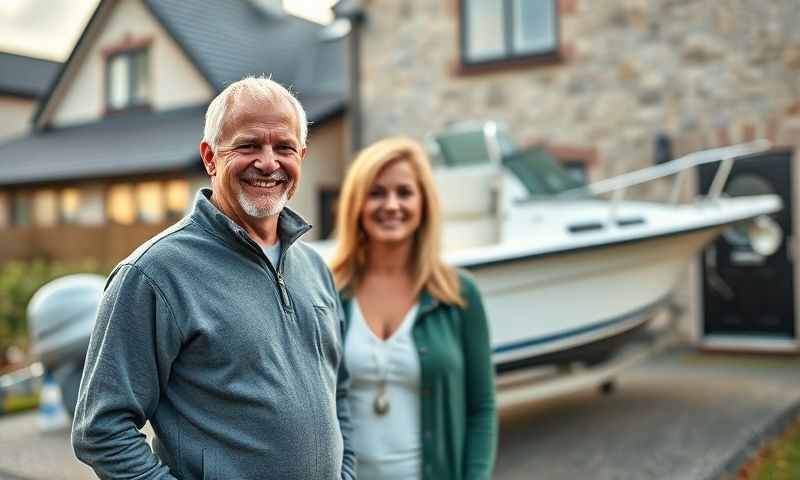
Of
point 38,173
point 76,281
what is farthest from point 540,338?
point 38,173

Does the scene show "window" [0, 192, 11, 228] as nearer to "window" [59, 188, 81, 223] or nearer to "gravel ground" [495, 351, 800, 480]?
"window" [59, 188, 81, 223]

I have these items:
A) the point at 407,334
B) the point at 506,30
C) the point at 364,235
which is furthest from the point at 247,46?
the point at 407,334

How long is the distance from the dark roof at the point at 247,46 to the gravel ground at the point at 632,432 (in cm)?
726

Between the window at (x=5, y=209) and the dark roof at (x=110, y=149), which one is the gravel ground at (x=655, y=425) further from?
the window at (x=5, y=209)

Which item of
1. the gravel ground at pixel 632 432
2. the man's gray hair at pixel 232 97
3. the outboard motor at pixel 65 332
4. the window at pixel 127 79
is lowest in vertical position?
the gravel ground at pixel 632 432

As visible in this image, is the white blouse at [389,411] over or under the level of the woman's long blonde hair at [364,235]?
under

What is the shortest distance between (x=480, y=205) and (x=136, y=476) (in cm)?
414

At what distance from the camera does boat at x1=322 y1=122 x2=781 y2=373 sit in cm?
464

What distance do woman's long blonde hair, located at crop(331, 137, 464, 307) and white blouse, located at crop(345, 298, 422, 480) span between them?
0.66 feet

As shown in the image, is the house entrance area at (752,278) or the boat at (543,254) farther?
the house entrance area at (752,278)

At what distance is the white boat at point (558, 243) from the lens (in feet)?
15.2

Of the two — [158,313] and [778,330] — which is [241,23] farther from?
[158,313]

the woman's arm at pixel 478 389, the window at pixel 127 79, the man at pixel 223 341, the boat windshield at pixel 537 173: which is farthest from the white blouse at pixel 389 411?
the window at pixel 127 79

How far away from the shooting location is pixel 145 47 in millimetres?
14320
